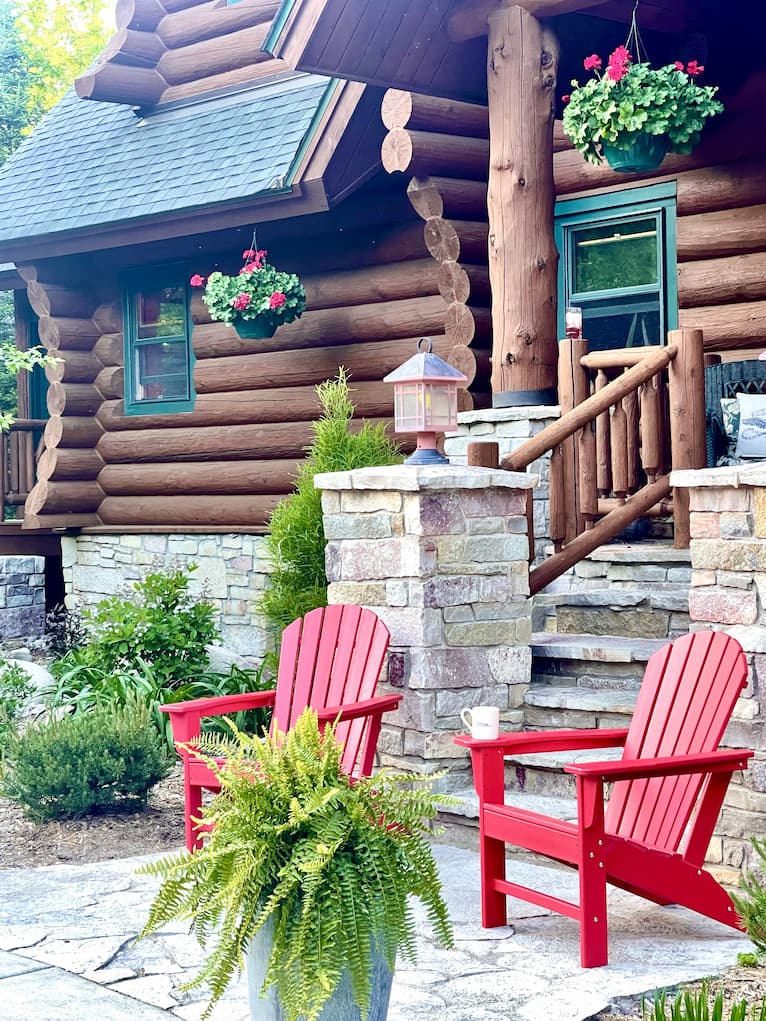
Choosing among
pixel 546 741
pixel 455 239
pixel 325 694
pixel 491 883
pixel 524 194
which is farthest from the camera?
pixel 455 239

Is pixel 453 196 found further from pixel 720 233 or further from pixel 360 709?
pixel 360 709

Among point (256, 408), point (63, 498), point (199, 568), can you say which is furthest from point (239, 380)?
point (63, 498)

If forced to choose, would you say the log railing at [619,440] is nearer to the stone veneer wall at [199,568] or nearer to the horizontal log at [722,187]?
the horizontal log at [722,187]

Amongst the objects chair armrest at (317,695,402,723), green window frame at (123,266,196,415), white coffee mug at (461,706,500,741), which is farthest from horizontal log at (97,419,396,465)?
white coffee mug at (461,706,500,741)

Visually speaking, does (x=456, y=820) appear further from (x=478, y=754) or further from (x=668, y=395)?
(x=668, y=395)

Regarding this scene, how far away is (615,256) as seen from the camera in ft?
28.2

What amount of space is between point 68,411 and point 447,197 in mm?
4636

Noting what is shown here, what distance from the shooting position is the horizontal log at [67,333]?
11.9 metres

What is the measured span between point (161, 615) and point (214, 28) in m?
5.75

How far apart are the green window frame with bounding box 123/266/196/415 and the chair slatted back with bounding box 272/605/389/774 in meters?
5.96

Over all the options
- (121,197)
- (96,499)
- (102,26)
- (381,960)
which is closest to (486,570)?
(381,960)

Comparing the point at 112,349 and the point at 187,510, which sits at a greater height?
the point at 112,349

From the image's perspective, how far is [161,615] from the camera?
26.5 ft

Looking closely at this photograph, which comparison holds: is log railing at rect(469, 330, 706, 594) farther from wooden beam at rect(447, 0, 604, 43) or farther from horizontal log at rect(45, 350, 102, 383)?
horizontal log at rect(45, 350, 102, 383)
